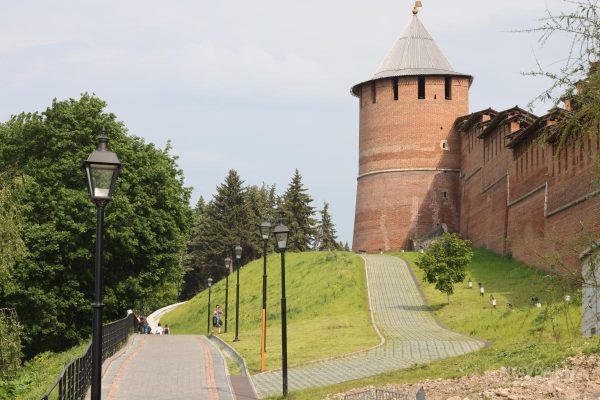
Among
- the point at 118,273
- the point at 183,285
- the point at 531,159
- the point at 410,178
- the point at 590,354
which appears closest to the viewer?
the point at 590,354

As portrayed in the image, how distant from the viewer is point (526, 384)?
1135cm

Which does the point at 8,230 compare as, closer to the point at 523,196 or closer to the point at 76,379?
the point at 76,379

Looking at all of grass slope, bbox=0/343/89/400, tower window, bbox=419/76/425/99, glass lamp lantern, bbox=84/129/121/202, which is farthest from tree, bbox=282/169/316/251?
glass lamp lantern, bbox=84/129/121/202

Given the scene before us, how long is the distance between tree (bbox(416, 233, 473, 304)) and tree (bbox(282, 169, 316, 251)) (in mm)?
34569

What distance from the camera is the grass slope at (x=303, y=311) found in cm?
2479

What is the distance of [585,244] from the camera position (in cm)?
888

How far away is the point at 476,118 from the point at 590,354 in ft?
139

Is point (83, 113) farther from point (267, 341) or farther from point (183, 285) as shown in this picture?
point (183, 285)

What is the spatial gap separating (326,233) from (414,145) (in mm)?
23583

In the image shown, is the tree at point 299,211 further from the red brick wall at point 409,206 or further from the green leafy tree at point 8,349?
the green leafy tree at point 8,349

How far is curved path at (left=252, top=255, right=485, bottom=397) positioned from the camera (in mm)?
18750

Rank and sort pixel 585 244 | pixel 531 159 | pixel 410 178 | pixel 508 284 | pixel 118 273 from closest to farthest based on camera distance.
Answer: pixel 585 244, pixel 118 273, pixel 508 284, pixel 531 159, pixel 410 178

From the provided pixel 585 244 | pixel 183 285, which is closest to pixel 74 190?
pixel 585 244

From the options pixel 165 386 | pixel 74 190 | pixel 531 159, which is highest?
pixel 531 159
